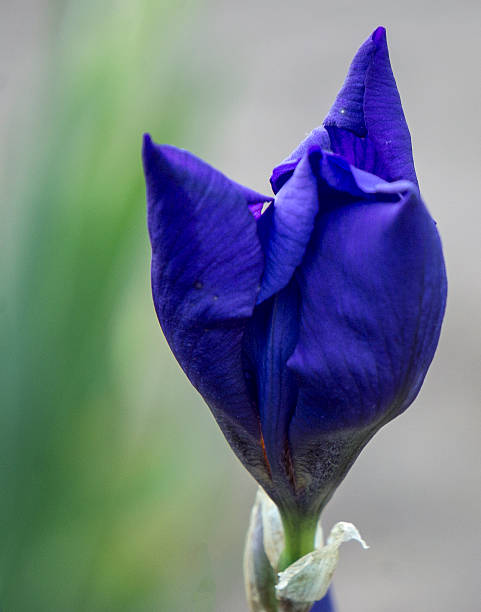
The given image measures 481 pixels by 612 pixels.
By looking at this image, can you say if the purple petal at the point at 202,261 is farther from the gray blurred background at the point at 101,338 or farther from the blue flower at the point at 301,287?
the gray blurred background at the point at 101,338

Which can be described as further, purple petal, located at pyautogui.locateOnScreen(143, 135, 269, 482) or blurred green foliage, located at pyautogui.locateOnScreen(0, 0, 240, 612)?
blurred green foliage, located at pyautogui.locateOnScreen(0, 0, 240, 612)

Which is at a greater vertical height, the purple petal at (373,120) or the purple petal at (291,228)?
the purple petal at (373,120)

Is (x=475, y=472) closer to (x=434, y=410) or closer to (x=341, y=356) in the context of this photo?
(x=434, y=410)

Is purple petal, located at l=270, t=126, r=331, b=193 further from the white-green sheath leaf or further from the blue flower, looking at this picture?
the white-green sheath leaf

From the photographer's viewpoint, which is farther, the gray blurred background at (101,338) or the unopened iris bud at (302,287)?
the gray blurred background at (101,338)

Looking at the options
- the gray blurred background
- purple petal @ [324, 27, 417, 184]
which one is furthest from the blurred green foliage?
purple petal @ [324, 27, 417, 184]

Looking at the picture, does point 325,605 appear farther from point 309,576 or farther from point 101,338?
point 101,338

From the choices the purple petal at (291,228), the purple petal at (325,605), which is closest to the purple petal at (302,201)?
the purple petal at (291,228)
